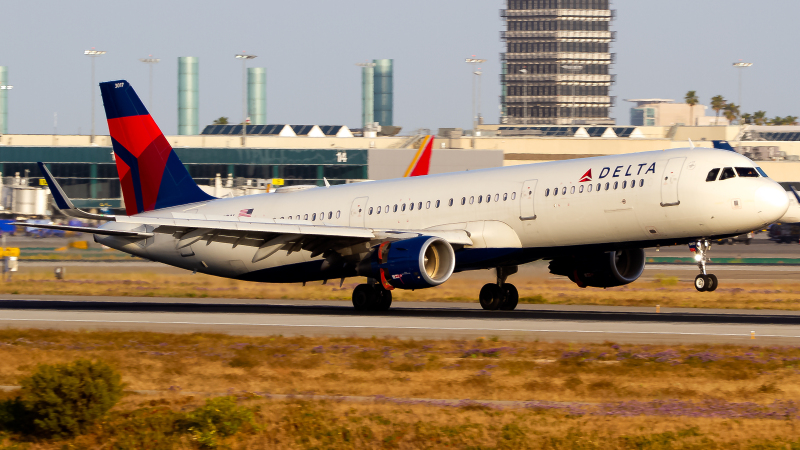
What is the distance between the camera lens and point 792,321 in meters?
28.7

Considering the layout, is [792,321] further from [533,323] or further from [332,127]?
[332,127]

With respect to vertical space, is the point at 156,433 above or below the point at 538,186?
below

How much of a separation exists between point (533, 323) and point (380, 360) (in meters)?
8.36

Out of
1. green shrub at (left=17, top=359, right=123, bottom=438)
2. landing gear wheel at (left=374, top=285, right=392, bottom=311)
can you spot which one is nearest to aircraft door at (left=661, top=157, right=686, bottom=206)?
landing gear wheel at (left=374, top=285, right=392, bottom=311)

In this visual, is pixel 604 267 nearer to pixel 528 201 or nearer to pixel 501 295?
pixel 501 295

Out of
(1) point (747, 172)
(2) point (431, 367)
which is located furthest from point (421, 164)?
(2) point (431, 367)

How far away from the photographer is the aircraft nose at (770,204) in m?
25.9

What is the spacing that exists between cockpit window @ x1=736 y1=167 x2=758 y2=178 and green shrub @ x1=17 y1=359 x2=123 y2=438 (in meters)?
18.3

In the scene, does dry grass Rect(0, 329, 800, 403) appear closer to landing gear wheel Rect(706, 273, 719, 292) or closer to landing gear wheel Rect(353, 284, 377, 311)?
landing gear wheel Rect(706, 273, 719, 292)

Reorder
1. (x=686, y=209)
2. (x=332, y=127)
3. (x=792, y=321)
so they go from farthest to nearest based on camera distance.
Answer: (x=332, y=127) < (x=792, y=321) < (x=686, y=209)

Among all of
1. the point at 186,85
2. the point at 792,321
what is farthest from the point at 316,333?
the point at 186,85

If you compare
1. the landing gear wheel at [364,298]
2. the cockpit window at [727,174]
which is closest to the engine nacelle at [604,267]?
the cockpit window at [727,174]

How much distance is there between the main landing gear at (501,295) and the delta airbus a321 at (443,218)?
3cm

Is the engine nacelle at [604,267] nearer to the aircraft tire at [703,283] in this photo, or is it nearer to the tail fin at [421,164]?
the aircraft tire at [703,283]
